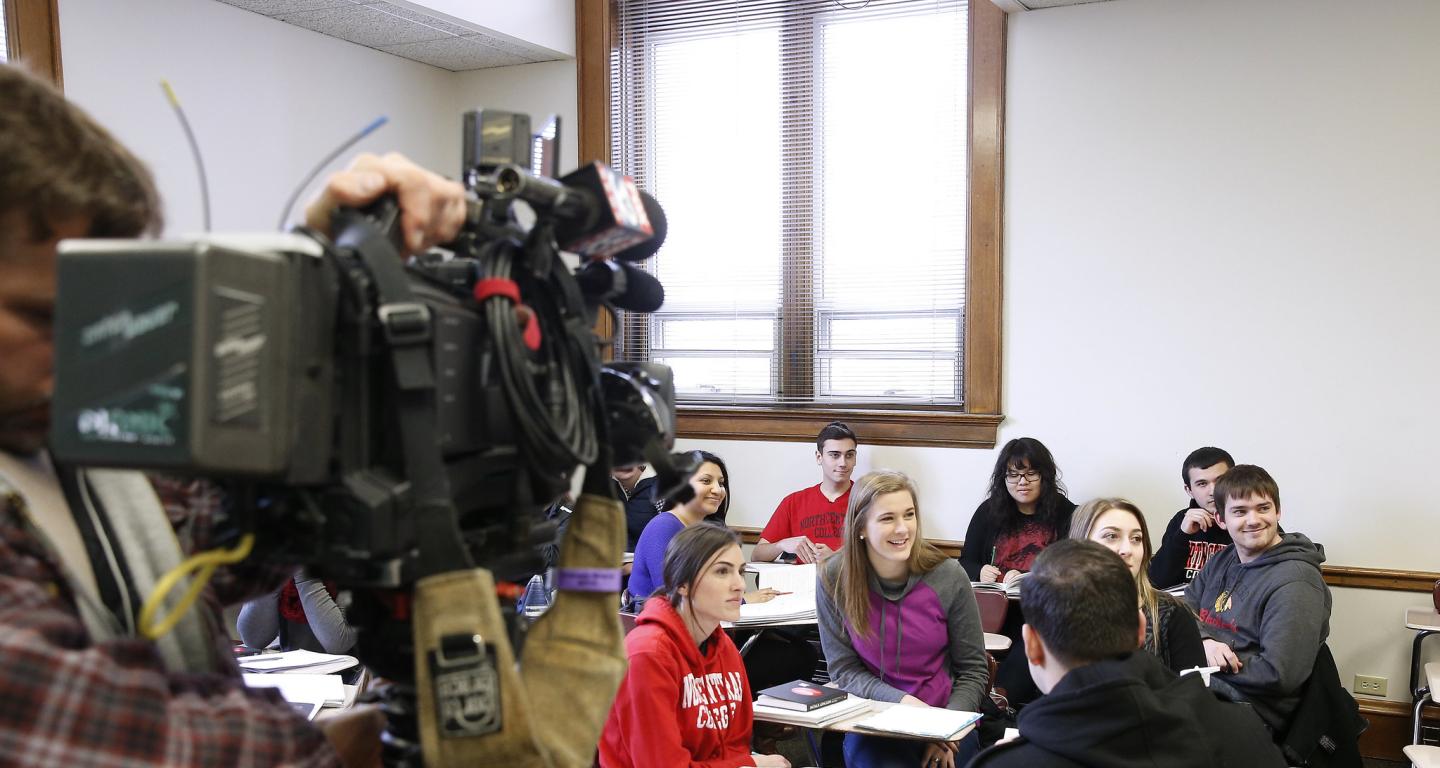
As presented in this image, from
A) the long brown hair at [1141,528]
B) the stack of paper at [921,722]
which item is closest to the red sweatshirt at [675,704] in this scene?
the stack of paper at [921,722]

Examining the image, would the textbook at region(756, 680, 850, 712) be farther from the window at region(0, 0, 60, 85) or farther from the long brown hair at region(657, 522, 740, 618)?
the window at region(0, 0, 60, 85)

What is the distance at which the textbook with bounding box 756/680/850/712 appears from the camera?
3.08m

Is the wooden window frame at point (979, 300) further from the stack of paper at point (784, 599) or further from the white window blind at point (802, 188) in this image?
the stack of paper at point (784, 599)

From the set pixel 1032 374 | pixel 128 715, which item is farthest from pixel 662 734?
pixel 1032 374

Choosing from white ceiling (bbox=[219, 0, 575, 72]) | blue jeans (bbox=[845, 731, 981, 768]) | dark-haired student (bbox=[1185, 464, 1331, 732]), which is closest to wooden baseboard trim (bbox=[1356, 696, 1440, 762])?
dark-haired student (bbox=[1185, 464, 1331, 732])

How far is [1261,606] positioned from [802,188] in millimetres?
2970

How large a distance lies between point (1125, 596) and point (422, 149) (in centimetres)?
512

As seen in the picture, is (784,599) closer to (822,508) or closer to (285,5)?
(822,508)

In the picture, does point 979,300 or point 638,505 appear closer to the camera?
point 638,505

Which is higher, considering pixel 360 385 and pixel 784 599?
pixel 360 385

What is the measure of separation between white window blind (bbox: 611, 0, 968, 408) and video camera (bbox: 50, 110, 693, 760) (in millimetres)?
4702

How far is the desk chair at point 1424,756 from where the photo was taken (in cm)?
287

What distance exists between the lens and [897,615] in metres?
3.68

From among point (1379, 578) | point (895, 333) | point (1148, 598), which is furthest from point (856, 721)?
point (895, 333)
